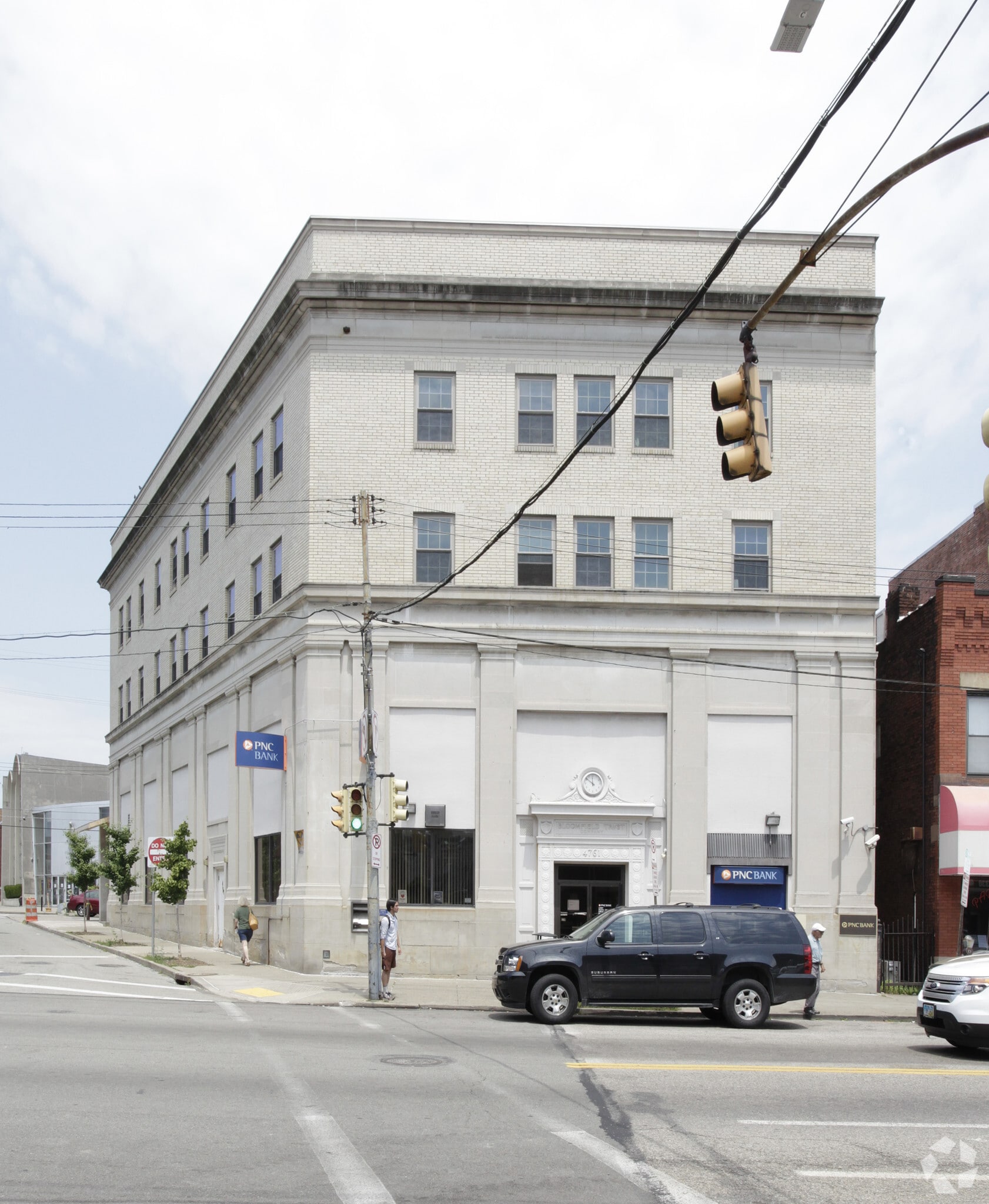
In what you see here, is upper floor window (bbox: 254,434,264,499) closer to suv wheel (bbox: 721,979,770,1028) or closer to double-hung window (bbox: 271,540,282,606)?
double-hung window (bbox: 271,540,282,606)

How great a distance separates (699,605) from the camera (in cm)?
3000

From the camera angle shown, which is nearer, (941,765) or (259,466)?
(941,765)

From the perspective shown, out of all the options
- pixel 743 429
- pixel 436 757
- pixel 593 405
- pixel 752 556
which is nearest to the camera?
pixel 743 429

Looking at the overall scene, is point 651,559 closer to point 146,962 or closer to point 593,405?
point 593,405

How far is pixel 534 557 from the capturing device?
30.4m

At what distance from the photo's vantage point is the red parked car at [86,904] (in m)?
61.5

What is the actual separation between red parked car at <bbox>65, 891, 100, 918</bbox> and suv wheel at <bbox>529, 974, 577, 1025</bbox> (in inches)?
1538

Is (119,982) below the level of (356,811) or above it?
below

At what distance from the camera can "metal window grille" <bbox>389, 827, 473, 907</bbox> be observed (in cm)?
2925

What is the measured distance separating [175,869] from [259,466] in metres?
10.7

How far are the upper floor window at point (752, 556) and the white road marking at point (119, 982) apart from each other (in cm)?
1459

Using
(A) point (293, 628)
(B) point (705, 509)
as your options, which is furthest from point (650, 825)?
(A) point (293, 628)

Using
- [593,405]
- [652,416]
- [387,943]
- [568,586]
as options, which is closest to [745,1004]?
[387,943]

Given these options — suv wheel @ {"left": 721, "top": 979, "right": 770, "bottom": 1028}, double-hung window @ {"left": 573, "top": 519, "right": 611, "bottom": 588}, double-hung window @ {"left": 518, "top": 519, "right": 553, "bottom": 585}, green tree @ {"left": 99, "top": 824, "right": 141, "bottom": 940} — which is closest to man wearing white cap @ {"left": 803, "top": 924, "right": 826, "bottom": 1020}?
suv wheel @ {"left": 721, "top": 979, "right": 770, "bottom": 1028}
